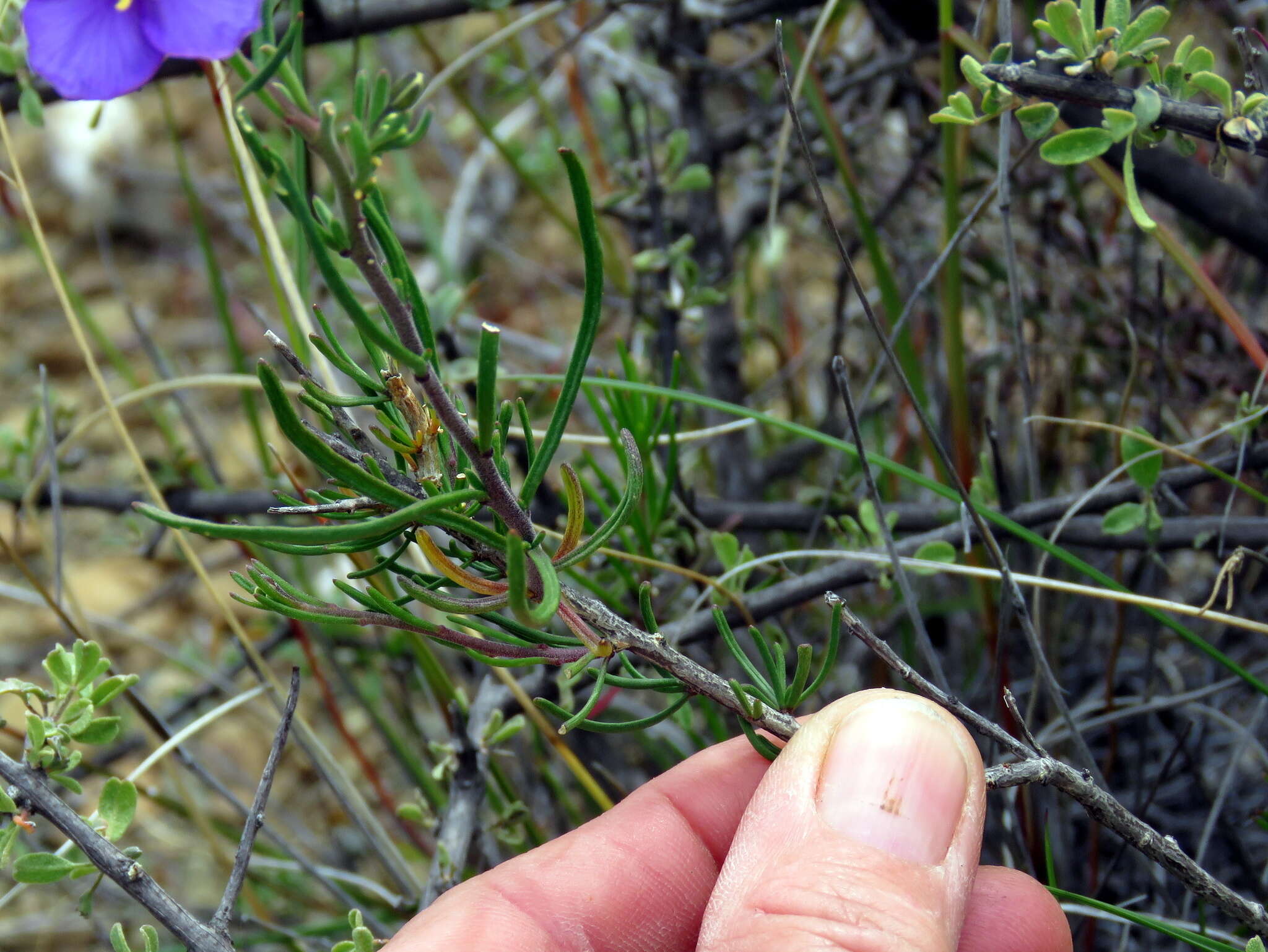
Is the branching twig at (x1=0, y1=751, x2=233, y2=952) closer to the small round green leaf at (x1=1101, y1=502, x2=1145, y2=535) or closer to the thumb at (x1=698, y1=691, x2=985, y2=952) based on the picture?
the thumb at (x1=698, y1=691, x2=985, y2=952)

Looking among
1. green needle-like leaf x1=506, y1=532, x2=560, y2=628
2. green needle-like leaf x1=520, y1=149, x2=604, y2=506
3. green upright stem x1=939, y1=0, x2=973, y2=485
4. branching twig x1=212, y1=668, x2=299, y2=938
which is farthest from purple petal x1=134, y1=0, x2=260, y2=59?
green upright stem x1=939, y1=0, x2=973, y2=485

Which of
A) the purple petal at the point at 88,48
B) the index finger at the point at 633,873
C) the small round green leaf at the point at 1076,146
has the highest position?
the purple petal at the point at 88,48

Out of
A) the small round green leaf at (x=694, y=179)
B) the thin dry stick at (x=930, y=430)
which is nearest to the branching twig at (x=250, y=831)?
the thin dry stick at (x=930, y=430)

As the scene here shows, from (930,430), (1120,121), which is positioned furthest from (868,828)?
(1120,121)

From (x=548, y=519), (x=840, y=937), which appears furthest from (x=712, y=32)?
(x=840, y=937)

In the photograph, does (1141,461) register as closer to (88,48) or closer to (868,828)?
(868,828)

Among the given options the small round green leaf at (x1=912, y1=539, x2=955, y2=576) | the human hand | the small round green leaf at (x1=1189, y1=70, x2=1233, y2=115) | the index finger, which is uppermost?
the small round green leaf at (x1=1189, y1=70, x2=1233, y2=115)

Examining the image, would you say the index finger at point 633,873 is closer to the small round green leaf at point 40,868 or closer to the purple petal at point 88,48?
the small round green leaf at point 40,868
